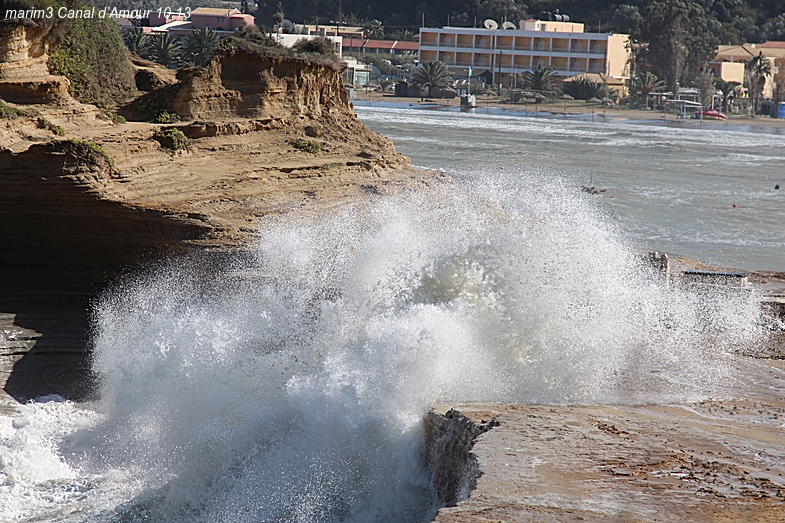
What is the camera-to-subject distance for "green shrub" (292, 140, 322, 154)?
17.3 metres

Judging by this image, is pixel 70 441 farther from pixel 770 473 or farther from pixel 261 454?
pixel 770 473

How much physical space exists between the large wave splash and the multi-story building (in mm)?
85747

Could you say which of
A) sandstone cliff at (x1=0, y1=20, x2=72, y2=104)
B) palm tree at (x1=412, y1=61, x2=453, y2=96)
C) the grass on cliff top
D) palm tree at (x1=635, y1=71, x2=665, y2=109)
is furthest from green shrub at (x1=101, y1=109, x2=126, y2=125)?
palm tree at (x1=635, y1=71, x2=665, y2=109)

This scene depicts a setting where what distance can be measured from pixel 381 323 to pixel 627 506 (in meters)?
3.78

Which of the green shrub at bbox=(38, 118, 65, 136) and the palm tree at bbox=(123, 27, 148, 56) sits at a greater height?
the palm tree at bbox=(123, 27, 148, 56)

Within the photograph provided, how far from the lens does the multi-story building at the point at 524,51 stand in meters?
94.1

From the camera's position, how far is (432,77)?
84.1 meters

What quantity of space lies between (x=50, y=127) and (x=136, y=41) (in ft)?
150

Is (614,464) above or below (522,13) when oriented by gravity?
below

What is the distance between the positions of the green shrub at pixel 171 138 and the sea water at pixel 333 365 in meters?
2.60

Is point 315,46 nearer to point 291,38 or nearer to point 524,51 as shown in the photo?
point 291,38

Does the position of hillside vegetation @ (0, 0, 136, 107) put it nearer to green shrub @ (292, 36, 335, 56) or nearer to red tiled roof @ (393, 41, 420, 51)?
green shrub @ (292, 36, 335, 56)

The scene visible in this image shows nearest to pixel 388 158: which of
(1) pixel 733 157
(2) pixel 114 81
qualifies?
(2) pixel 114 81

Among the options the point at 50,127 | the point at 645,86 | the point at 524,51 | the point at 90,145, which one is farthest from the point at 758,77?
the point at 90,145
